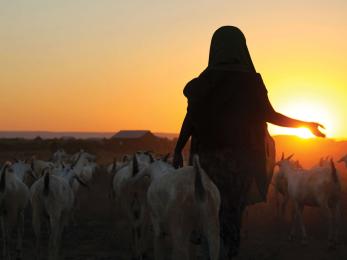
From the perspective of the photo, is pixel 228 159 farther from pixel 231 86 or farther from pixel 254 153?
pixel 231 86

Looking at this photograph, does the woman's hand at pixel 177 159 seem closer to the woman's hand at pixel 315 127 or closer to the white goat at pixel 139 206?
the woman's hand at pixel 315 127

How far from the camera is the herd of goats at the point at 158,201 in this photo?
484cm

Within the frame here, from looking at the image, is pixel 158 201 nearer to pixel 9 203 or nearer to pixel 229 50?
pixel 229 50

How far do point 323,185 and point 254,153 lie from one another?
8.86m

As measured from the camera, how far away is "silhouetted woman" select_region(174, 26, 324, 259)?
500cm

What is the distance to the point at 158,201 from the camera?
561 centimetres

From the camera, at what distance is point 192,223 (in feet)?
16.0

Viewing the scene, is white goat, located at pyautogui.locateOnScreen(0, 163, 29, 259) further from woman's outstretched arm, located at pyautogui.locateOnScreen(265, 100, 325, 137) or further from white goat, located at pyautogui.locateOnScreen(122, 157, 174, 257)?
woman's outstretched arm, located at pyautogui.locateOnScreen(265, 100, 325, 137)

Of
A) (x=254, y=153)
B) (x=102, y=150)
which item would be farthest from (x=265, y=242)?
(x=102, y=150)

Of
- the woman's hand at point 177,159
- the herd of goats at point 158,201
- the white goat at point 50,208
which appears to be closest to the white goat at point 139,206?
the herd of goats at point 158,201

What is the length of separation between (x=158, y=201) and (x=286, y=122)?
1.53 meters

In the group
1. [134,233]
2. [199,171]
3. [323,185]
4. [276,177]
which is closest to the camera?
[199,171]

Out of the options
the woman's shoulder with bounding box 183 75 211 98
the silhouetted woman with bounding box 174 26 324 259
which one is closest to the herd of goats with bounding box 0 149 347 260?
the silhouetted woman with bounding box 174 26 324 259

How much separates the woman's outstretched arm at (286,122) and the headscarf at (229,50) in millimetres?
451
